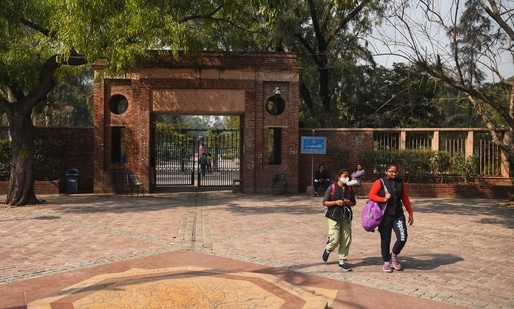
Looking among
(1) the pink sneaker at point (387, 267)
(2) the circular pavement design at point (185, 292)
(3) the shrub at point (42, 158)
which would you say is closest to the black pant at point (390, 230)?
(1) the pink sneaker at point (387, 267)

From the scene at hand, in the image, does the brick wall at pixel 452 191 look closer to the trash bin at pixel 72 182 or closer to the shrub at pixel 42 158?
the trash bin at pixel 72 182

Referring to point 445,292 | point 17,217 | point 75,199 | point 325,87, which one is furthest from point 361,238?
point 325,87

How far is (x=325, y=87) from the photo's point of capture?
78.8ft

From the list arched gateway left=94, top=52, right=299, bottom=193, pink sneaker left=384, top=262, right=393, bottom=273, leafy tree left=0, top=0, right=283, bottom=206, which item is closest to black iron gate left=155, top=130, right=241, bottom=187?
arched gateway left=94, top=52, right=299, bottom=193

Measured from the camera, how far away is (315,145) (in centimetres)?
1730

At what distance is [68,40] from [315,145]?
9.53 m

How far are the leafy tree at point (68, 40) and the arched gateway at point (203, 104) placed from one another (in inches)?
89.5

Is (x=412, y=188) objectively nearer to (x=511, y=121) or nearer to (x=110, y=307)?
(x=511, y=121)

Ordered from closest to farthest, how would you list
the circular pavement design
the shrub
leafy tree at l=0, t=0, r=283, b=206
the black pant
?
the circular pavement design → the black pant → leafy tree at l=0, t=0, r=283, b=206 → the shrub

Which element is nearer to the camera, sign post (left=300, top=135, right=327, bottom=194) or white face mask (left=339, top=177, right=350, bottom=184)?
white face mask (left=339, top=177, right=350, bottom=184)

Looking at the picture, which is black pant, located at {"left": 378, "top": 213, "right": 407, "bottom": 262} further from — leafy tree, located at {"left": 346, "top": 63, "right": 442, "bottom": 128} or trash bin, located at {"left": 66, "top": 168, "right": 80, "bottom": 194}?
leafy tree, located at {"left": 346, "top": 63, "right": 442, "bottom": 128}

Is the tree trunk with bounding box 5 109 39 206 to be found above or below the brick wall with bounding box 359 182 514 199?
above

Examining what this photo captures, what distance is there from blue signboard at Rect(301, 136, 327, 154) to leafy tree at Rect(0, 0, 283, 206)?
5.50 meters

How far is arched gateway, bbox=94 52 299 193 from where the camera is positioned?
674 inches
